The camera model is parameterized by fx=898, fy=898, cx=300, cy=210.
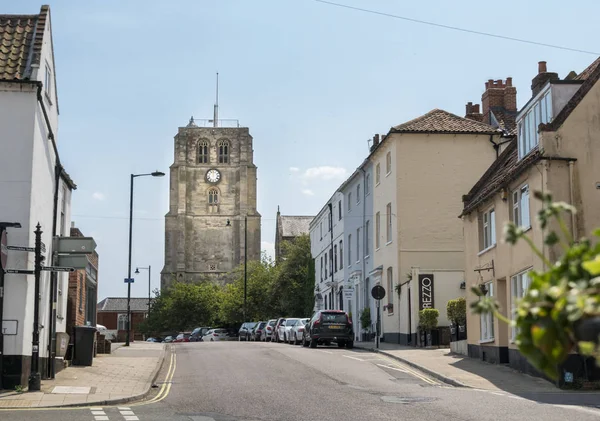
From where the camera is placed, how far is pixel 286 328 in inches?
1891

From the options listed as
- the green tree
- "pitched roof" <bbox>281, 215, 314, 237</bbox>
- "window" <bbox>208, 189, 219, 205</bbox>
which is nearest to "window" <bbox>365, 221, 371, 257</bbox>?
the green tree

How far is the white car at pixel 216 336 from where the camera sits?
227 ft

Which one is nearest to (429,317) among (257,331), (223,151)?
(257,331)

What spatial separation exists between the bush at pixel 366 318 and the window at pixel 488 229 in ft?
56.7

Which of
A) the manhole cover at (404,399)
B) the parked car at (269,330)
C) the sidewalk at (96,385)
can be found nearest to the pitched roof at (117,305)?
the parked car at (269,330)

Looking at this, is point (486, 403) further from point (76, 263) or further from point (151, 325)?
point (151, 325)

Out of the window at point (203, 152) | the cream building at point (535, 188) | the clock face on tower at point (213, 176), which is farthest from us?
the window at point (203, 152)

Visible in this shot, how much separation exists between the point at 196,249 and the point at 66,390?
99.2 m

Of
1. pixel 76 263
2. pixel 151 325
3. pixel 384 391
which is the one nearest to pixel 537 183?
pixel 384 391

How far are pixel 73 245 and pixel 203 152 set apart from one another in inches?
3963

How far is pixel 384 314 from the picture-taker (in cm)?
4250

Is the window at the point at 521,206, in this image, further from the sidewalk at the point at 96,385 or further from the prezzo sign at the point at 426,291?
the prezzo sign at the point at 426,291

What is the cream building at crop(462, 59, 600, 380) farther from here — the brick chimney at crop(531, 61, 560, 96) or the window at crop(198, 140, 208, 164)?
the window at crop(198, 140, 208, 164)

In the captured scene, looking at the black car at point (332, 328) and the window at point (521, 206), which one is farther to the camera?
the black car at point (332, 328)
